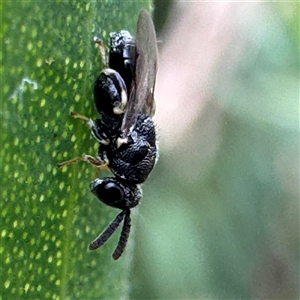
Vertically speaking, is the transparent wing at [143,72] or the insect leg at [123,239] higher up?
the transparent wing at [143,72]

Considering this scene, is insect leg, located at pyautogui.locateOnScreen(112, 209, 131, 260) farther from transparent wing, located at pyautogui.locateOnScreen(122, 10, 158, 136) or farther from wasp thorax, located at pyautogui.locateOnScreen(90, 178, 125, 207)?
transparent wing, located at pyautogui.locateOnScreen(122, 10, 158, 136)

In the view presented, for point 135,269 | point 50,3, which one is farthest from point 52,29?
point 135,269

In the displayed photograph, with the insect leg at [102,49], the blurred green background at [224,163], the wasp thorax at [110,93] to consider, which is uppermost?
the insect leg at [102,49]

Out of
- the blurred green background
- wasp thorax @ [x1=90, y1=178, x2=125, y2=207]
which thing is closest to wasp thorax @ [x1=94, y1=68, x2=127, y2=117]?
wasp thorax @ [x1=90, y1=178, x2=125, y2=207]

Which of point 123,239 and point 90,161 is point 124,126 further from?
point 123,239

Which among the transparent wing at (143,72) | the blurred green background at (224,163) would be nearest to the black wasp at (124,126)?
the transparent wing at (143,72)

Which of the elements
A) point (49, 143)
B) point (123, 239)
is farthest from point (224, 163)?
point (49, 143)

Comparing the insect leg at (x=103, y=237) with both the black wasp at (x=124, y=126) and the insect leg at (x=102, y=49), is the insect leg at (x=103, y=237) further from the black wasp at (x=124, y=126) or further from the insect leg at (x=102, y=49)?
the insect leg at (x=102, y=49)

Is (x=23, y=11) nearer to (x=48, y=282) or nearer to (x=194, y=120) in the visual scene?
(x=48, y=282)
